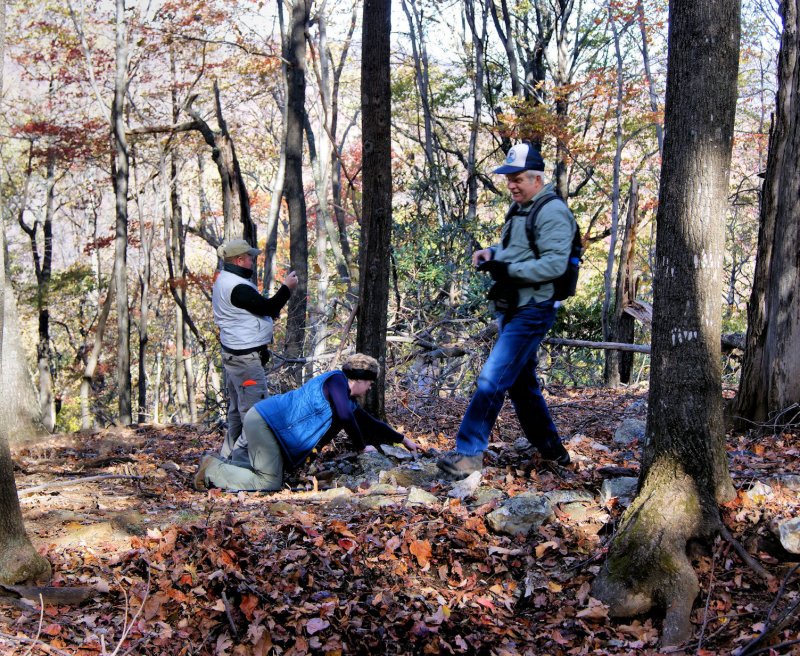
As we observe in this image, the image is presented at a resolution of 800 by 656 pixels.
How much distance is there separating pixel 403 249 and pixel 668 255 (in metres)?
7.02

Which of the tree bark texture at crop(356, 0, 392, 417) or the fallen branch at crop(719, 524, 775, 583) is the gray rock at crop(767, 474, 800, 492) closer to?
the fallen branch at crop(719, 524, 775, 583)

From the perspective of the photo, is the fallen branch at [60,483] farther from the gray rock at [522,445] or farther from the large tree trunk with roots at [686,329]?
the large tree trunk with roots at [686,329]

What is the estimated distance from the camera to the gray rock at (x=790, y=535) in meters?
3.65

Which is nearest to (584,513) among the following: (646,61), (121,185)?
(121,185)

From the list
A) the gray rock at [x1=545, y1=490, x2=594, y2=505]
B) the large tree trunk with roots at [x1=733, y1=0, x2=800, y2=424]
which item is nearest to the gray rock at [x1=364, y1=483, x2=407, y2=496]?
A: the gray rock at [x1=545, y1=490, x2=594, y2=505]

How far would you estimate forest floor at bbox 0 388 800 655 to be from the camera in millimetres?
3539

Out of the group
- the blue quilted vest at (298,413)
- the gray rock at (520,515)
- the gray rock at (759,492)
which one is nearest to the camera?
the gray rock at (759,492)

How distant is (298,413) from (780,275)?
4161 millimetres

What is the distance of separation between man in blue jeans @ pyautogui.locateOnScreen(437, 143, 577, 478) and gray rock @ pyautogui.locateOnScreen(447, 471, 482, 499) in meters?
0.14

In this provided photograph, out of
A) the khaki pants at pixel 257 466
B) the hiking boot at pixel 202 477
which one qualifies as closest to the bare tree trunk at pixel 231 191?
the hiking boot at pixel 202 477

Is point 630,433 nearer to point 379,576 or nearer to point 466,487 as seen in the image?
point 466,487

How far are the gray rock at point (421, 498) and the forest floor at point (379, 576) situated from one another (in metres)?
0.03

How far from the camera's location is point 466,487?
5.05 m

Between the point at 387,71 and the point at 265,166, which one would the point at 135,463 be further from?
the point at 265,166
